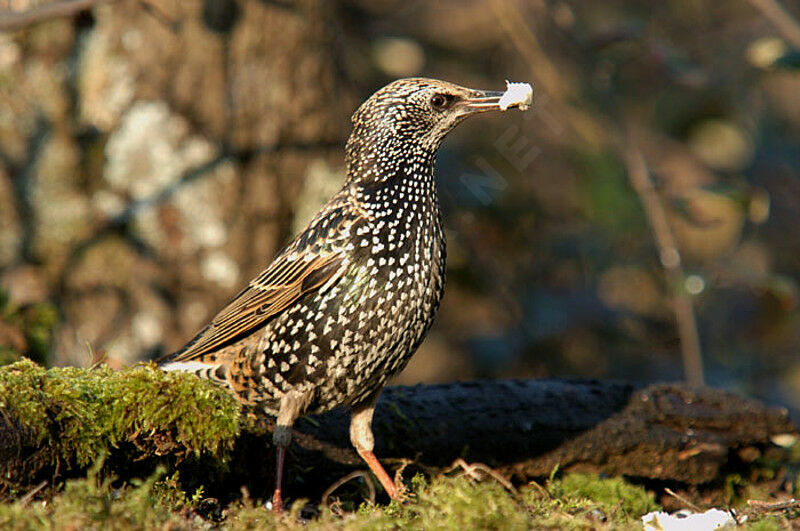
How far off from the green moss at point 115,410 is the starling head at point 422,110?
4.66 ft

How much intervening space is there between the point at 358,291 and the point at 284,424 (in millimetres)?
652

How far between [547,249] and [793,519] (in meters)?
5.28

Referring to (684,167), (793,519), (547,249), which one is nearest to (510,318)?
(547,249)

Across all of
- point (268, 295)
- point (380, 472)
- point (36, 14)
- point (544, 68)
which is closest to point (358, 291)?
point (268, 295)

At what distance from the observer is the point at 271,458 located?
4.25 meters

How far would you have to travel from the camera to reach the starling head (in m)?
4.44

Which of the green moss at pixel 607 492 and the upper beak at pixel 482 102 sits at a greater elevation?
the upper beak at pixel 482 102

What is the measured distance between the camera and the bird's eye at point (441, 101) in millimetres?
4441

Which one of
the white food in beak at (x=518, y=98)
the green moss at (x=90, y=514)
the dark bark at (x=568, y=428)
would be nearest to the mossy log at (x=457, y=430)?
the dark bark at (x=568, y=428)

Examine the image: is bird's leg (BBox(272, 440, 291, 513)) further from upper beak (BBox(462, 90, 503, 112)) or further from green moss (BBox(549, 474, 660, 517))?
upper beak (BBox(462, 90, 503, 112))

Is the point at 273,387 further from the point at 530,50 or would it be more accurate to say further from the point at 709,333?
the point at 709,333

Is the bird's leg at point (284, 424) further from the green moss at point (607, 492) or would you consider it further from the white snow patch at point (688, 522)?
the white snow patch at point (688, 522)

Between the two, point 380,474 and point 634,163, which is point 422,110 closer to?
point 380,474

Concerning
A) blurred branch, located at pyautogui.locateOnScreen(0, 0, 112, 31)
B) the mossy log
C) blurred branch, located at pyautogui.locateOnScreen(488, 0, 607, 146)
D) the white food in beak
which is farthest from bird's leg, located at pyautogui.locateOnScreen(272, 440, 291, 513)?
blurred branch, located at pyautogui.locateOnScreen(488, 0, 607, 146)
